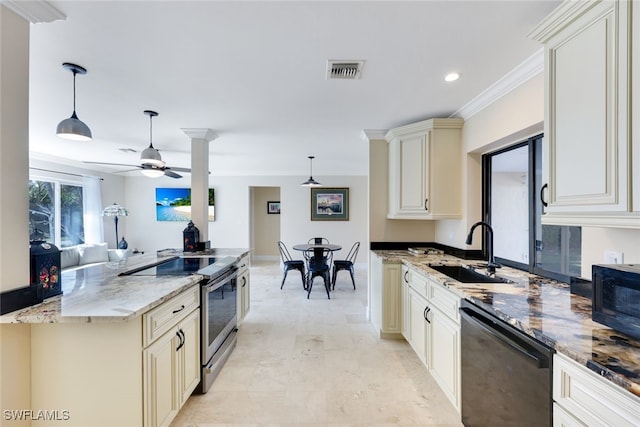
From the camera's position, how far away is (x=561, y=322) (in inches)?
47.4

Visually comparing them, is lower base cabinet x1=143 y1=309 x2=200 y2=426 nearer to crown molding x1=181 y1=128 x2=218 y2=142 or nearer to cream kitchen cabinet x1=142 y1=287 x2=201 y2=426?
cream kitchen cabinet x1=142 y1=287 x2=201 y2=426

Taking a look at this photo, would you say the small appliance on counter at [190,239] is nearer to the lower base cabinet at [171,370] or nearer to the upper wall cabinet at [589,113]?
the lower base cabinet at [171,370]

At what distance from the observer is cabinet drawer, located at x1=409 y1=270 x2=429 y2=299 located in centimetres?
229

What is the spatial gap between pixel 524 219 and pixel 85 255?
7.00m

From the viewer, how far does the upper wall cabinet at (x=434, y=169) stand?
2910 millimetres

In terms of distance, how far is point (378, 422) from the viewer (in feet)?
6.09

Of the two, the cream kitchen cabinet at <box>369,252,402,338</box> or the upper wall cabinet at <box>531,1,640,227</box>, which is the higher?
the upper wall cabinet at <box>531,1,640,227</box>

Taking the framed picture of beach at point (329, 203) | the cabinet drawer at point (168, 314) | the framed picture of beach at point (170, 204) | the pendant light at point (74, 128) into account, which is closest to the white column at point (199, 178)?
the pendant light at point (74, 128)

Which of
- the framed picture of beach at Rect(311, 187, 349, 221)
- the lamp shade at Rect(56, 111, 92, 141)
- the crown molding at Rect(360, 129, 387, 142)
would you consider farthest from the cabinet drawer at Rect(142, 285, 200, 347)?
the framed picture of beach at Rect(311, 187, 349, 221)

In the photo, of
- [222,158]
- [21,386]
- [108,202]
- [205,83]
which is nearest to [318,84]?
[205,83]

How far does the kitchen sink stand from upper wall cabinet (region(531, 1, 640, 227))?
758 millimetres

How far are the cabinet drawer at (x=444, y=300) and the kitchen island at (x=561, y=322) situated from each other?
6cm

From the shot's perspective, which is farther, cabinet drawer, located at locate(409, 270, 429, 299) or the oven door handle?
cabinet drawer, located at locate(409, 270, 429, 299)

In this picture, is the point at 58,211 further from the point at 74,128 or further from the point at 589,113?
the point at 589,113
